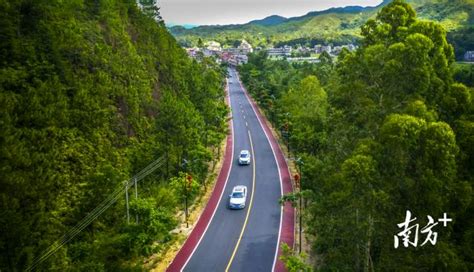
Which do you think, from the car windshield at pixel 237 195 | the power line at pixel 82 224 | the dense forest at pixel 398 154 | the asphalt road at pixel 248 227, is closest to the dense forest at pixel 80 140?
the power line at pixel 82 224

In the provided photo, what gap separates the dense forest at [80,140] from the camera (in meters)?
19.4

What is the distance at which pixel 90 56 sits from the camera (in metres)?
33.1

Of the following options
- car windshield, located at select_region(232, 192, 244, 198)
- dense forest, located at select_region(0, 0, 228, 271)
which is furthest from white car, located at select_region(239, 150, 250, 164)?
car windshield, located at select_region(232, 192, 244, 198)

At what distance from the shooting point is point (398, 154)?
14.8m

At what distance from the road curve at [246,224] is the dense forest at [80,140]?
240 cm

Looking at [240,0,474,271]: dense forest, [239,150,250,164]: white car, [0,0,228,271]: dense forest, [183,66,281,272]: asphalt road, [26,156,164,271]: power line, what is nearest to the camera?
[240,0,474,271]: dense forest

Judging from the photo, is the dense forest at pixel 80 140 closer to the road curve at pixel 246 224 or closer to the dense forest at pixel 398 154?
the road curve at pixel 246 224

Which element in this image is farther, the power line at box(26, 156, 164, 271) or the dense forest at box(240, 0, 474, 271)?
the power line at box(26, 156, 164, 271)

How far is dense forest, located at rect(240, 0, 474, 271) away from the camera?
14.4 meters

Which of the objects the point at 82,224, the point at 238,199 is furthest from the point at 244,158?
the point at 82,224

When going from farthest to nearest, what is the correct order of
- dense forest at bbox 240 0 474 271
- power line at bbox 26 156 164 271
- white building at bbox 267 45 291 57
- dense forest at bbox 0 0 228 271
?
1. white building at bbox 267 45 291 57
2. dense forest at bbox 0 0 228 271
3. power line at bbox 26 156 164 271
4. dense forest at bbox 240 0 474 271

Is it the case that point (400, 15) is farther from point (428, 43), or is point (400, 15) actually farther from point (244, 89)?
point (244, 89)

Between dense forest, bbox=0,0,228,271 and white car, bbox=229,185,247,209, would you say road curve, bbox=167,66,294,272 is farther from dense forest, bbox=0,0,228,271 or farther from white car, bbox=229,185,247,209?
dense forest, bbox=0,0,228,271

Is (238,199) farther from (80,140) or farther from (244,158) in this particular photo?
(80,140)
